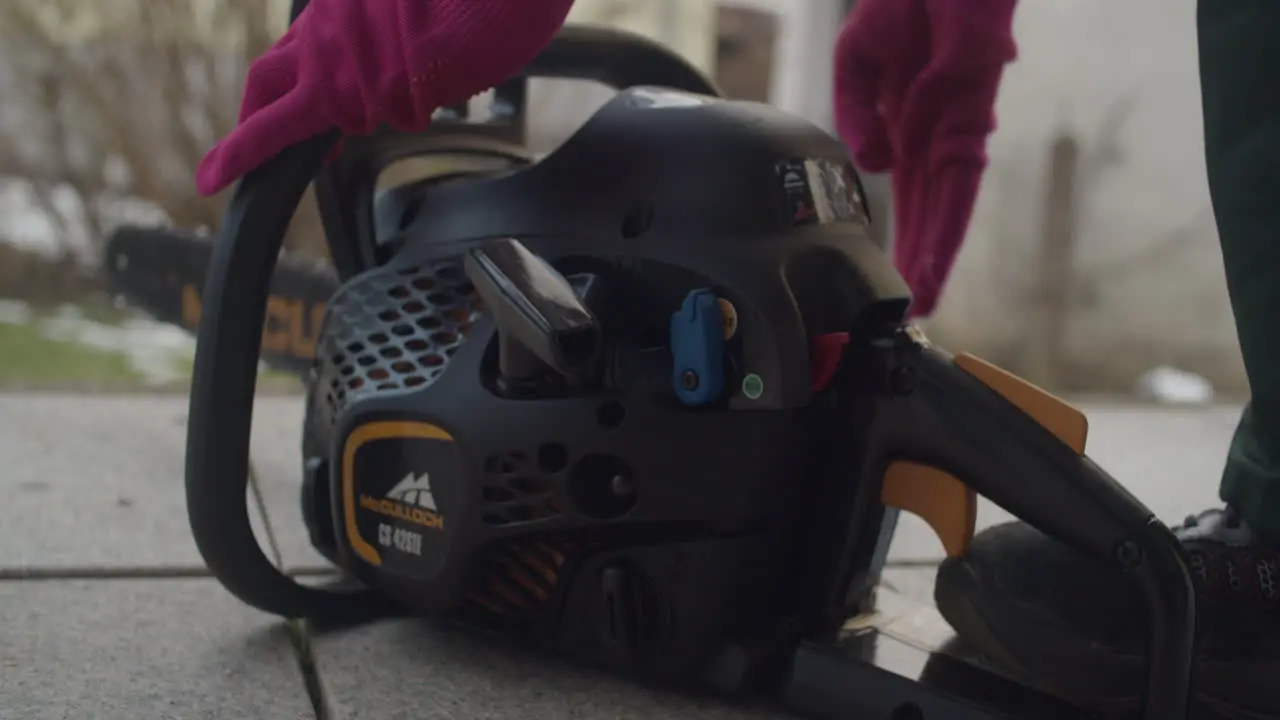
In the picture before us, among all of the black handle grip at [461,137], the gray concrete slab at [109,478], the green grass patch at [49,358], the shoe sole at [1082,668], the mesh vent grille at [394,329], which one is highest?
the black handle grip at [461,137]

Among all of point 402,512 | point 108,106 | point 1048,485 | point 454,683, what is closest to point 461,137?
point 402,512

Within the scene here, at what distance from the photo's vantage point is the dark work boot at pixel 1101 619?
653 mm

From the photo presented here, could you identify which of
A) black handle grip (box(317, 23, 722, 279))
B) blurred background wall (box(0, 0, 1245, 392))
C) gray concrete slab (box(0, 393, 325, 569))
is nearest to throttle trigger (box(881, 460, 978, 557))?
black handle grip (box(317, 23, 722, 279))

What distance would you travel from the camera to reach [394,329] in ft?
2.55

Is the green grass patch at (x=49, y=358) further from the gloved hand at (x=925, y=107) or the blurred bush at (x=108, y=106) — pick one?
Result: the gloved hand at (x=925, y=107)

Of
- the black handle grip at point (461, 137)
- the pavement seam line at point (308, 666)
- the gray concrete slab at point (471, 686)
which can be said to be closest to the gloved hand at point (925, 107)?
the black handle grip at point (461, 137)

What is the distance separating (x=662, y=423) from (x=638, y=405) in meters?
0.02

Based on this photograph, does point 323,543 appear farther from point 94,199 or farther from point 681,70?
point 94,199

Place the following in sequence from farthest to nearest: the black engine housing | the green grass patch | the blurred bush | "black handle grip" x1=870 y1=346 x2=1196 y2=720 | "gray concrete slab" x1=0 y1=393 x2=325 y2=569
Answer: the blurred bush, the green grass patch, "gray concrete slab" x1=0 y1=393 x2=325 y2=569, the black engine housing, "black handle grip" x1=870 y1=346 x2=1196 y2=720

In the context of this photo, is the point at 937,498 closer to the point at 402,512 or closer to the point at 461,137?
the point at 402,512

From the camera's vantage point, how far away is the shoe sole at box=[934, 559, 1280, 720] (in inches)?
25.5

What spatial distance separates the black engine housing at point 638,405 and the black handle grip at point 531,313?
0.07ft

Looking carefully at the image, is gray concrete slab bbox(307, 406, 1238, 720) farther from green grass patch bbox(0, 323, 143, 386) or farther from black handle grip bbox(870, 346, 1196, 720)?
green grass patch bbox(0, 323, 143, 386)

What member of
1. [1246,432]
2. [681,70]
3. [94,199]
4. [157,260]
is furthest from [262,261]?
[94,199]
